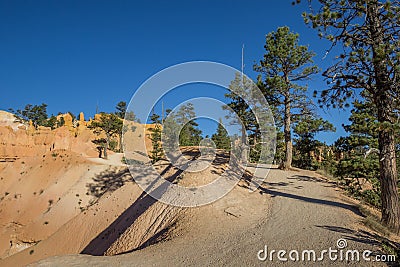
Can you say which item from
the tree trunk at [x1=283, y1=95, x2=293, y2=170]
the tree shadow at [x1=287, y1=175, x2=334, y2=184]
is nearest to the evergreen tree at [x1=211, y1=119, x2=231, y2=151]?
the tree trunk at [x1=283, y1=95, x2=293, y2=170]

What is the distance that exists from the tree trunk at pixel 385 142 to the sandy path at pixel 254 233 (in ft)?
3.53

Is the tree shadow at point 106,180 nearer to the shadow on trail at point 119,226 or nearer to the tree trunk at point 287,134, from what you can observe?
the shadow on trail at point 119,226

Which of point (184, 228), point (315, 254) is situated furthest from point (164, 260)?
point (315, 254)

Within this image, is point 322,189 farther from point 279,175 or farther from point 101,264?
point 101,264

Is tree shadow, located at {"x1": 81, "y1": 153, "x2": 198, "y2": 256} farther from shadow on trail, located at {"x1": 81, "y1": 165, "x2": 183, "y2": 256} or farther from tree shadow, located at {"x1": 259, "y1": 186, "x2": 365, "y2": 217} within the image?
tree shadow, located at {"x1": 259, "y1": 186, "x2": 365, "y2": 217}

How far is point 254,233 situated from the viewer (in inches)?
324

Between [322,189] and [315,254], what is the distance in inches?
308

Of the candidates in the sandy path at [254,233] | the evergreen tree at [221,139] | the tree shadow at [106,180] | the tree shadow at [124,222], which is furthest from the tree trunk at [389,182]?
the evergreen tree at [221,139]

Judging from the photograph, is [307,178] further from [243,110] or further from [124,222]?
[124,222]

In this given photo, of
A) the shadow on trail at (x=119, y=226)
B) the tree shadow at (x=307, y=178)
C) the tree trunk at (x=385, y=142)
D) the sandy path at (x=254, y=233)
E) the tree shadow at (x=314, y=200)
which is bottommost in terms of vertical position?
the shadow on trail at (x=119, y=226)

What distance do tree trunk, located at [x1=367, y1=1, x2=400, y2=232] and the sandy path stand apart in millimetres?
1077

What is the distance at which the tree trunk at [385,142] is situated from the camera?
303 inches

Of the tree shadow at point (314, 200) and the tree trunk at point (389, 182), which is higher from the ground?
the tree trunk at point (389, 182)

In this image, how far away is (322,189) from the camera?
1325 centimetres
